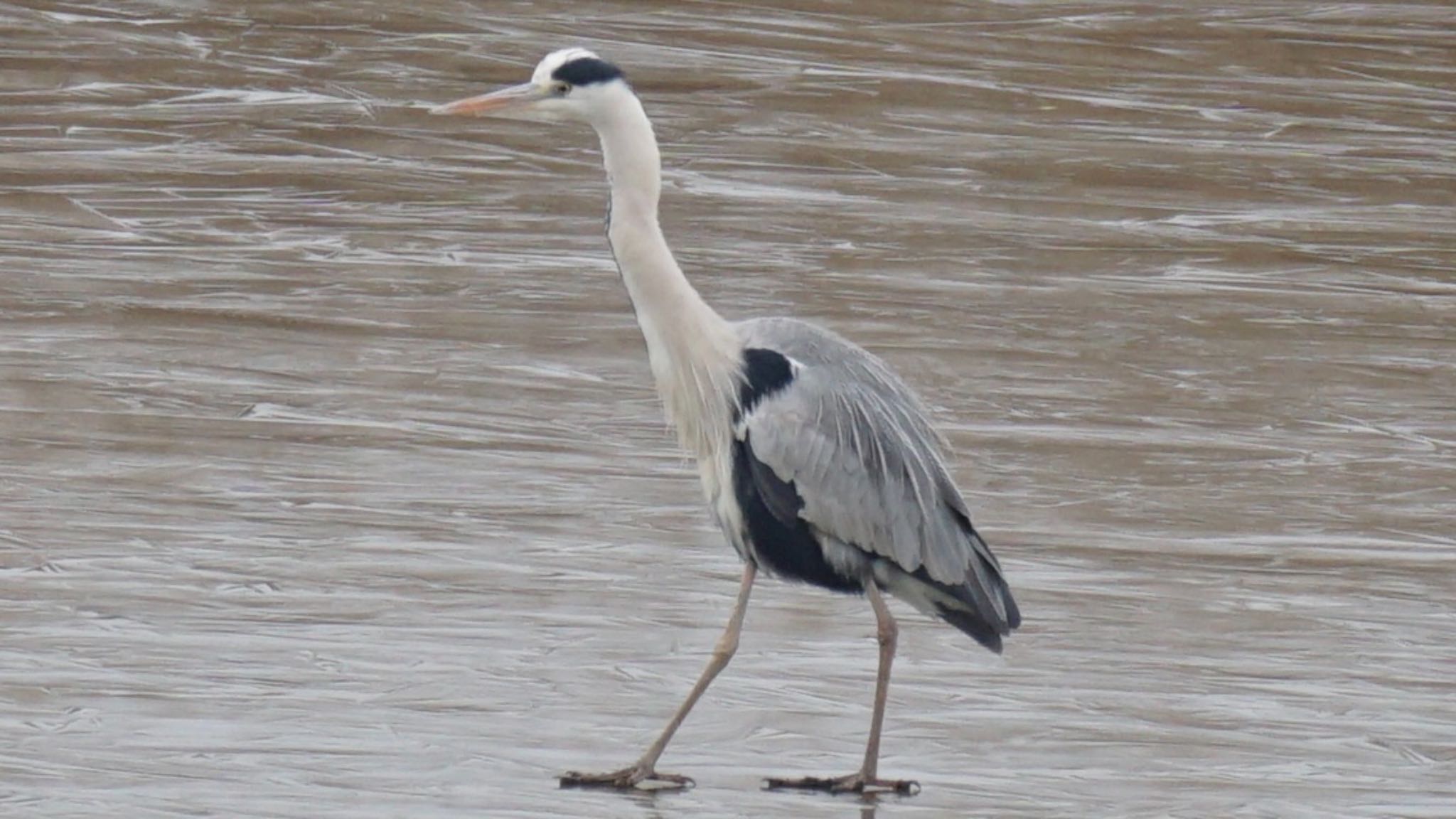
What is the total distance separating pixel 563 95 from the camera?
18.3 ft

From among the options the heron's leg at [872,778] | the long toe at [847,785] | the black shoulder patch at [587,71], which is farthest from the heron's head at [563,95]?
the long toe at [847,785]

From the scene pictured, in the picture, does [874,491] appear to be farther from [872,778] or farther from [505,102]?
[505,102]

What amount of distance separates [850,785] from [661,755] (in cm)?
44

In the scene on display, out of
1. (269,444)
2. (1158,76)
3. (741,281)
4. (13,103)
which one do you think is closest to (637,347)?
(741,281)

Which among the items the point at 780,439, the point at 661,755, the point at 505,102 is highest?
the point at 505,102

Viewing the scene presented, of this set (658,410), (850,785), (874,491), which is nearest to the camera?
(850,785)

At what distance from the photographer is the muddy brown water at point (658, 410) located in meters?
5.41

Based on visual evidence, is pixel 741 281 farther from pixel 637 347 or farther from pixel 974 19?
pixel 974 19

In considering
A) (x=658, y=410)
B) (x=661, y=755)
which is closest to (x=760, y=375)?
(x=661, y=755)

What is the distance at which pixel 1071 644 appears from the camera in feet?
20.0

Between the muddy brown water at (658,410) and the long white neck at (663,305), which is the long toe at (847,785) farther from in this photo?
the long white neck at (663,305)

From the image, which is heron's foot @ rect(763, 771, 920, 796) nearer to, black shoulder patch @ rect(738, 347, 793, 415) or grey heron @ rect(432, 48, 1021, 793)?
grey heron @ rect(432, 48, 1021, 793)

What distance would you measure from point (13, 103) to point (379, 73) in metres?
1.61

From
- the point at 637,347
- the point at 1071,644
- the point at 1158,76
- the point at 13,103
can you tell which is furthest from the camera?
the point at 1158,76
